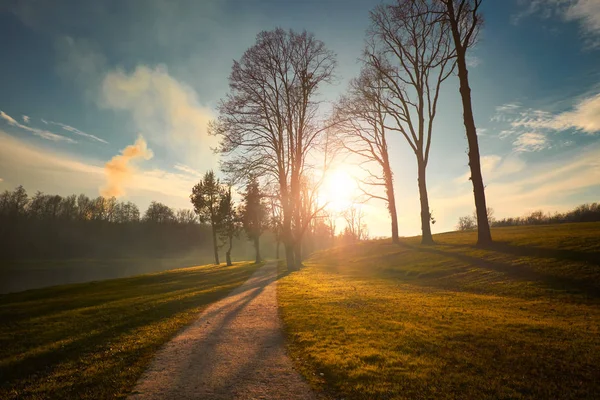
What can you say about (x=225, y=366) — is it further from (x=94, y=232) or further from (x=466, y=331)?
(x=94, y=232)

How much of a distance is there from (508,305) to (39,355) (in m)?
14.5

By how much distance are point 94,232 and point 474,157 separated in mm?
125848

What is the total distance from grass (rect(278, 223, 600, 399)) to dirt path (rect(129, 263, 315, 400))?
507 millimetres

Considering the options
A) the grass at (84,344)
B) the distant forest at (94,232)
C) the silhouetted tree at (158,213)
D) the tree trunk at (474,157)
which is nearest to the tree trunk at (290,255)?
the grass at (84,344)

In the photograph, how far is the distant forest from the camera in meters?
88.3

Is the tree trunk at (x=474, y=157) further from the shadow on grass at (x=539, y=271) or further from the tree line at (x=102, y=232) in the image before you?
the tree line at (x=102, y=232)

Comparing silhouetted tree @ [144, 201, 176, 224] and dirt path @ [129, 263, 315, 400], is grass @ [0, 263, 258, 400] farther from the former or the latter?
silhouetted tree @ [144, 201, 176, 224]

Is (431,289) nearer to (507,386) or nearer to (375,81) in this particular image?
(507,386)

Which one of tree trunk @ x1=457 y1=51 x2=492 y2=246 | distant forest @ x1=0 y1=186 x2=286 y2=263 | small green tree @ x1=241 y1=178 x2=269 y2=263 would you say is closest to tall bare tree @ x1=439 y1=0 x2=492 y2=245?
tree trunk @ x1=457 y1=51 x2=492 y2=246

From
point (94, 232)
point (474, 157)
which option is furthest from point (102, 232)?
point (474, 157)

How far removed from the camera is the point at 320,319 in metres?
9.46

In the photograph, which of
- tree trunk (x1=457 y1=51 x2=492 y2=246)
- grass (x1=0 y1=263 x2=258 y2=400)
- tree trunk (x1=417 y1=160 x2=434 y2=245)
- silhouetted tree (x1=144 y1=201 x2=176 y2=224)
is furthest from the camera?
silhouetted tree (x1=144 y1=201 x2=176 y2=224)

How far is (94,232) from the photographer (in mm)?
108000

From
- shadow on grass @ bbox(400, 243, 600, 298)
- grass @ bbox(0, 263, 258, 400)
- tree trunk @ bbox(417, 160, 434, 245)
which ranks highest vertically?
tree trunk @ bbox(417, 160, 434, 245)
